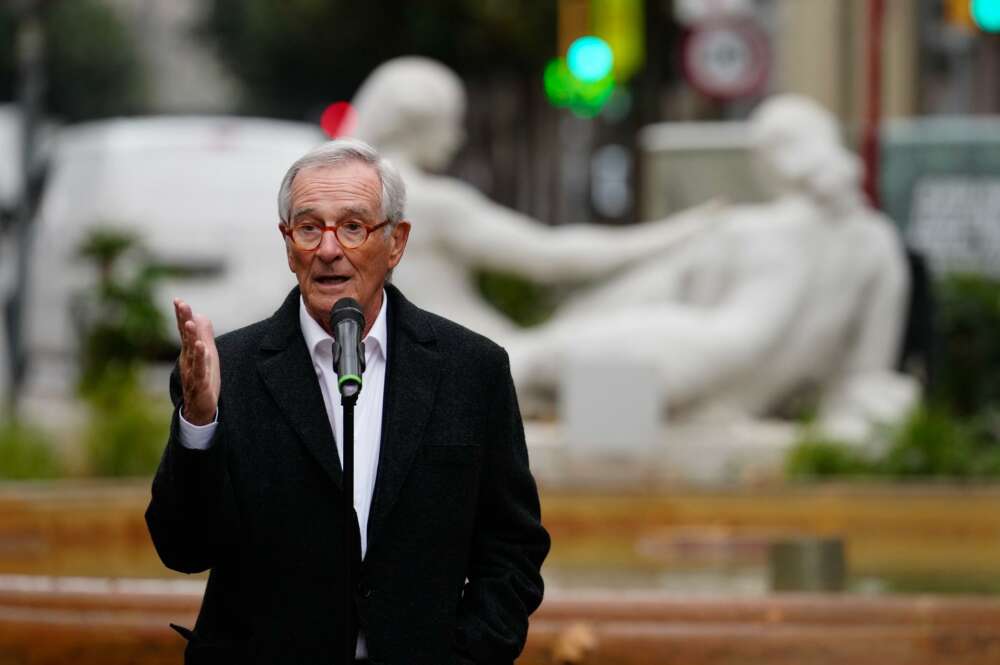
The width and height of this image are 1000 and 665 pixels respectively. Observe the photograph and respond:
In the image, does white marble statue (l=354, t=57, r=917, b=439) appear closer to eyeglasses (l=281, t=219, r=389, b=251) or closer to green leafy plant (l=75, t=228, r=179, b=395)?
green leafy plant (l=75, t=228, r=179, b=395)

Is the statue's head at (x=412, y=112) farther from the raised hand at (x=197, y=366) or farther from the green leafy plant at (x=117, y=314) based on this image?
the raised hand at (x=197, y=366)

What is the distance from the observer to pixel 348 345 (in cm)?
377

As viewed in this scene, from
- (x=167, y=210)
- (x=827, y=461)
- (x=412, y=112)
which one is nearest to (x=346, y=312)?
(x=827, y=461)

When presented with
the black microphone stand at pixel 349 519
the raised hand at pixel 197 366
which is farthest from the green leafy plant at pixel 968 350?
the raised hand at pixel 197 366

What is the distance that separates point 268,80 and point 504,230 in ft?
133

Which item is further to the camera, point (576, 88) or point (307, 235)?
point (576, 88)

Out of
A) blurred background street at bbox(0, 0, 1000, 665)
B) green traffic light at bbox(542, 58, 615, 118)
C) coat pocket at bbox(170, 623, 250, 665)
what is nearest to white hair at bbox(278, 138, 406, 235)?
coat pocket at bbox(170, 623, 250, 665)

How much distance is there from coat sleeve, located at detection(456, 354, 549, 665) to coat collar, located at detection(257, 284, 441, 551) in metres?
0.15

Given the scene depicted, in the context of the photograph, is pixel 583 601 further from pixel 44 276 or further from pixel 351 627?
pixel 44 276

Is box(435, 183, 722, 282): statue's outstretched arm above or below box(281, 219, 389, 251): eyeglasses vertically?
below

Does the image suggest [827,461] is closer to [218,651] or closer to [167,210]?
[167,210]

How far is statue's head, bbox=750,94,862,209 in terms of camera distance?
14195mm

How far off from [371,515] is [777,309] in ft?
32.9

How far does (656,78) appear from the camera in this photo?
34.9 meters
